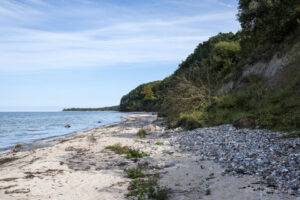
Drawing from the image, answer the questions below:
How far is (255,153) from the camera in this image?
57.1ft

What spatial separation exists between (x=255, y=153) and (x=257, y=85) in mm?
20345

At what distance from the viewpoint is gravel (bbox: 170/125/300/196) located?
1345 cm

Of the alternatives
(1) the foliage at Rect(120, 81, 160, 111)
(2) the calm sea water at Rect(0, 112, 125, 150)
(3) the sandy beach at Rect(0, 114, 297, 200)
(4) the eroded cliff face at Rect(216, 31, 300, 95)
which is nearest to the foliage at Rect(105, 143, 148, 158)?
(3) the sandy beach at Rect(0, 114, 297, 200)

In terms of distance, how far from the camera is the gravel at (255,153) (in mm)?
13445

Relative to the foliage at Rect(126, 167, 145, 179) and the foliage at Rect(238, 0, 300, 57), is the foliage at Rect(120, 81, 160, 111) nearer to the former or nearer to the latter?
the foliage at Rect(238, 0, 300, 57)

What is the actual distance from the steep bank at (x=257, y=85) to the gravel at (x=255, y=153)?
214cm

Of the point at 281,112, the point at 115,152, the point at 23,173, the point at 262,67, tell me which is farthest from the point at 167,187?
the point at 262,67

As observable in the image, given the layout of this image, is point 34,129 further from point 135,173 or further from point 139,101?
point 139,101

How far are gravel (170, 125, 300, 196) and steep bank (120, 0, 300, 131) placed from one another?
2140mm

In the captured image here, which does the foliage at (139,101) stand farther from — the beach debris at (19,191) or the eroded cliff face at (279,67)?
the beach debris at (19,191)


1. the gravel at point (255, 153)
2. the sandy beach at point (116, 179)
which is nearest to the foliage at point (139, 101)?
the gravel at point (255, 153)

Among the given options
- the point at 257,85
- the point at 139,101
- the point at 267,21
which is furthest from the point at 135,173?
the point at 139,101

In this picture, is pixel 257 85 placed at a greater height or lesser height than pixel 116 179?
greater

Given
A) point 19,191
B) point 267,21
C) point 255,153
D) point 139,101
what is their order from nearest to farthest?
point 19,191
point 255,153
point 267,21
point 139,101
